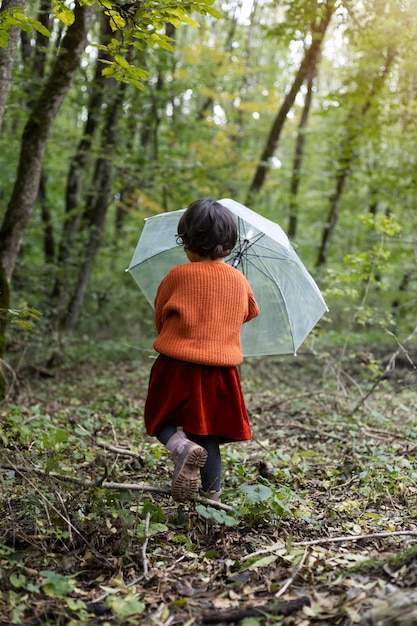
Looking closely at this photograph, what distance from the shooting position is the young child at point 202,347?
3330mm

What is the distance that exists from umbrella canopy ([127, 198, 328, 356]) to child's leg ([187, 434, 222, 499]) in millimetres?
1150

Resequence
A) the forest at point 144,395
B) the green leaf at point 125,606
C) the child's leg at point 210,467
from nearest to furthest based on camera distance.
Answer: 1. the green leaf at point 125,606
2. the forest at point 144,395
3. the child's leg at point 210,467

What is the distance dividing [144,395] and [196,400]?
5.01 m

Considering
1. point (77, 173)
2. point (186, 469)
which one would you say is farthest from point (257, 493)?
point (77, 173)

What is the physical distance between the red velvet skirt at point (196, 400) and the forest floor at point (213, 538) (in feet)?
1.23

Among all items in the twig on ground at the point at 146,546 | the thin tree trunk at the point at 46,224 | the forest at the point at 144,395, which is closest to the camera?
the forest at the point at 144,395

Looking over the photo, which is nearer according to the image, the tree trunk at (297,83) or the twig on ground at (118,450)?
the twig on ground at (118,450)

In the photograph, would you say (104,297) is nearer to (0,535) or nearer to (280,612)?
(0,535)

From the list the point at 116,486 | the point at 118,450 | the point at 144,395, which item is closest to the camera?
the point at 116,486

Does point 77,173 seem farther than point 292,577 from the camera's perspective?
Yes

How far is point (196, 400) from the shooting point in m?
3.32

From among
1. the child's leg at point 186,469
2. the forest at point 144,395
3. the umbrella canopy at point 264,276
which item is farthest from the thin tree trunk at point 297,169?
the child's leg at point 186,469

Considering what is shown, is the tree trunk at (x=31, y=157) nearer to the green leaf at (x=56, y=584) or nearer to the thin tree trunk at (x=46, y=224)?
the green leaf at (x=56, y=584)

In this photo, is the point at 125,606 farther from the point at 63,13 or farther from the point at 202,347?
the point at 63,13
